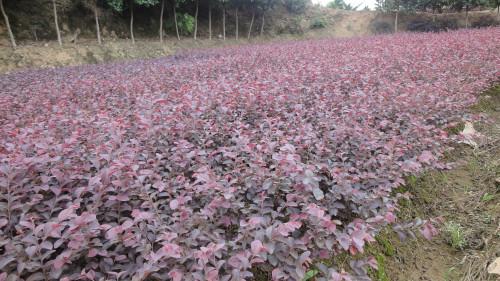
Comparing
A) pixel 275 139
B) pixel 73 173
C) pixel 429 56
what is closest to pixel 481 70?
pixel 429 56

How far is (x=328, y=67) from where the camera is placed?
258 inches

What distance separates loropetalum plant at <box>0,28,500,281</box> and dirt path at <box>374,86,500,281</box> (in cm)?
46

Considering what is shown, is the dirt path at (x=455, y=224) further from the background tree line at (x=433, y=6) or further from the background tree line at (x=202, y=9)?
the background tree line at (x=433, y=6)

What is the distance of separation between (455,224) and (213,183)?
237 centimetres

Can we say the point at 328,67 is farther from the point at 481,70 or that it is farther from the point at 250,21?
the point at 250,21

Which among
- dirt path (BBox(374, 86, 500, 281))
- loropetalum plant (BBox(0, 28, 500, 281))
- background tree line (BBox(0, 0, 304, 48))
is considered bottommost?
dirt path (BBox(374, 86, 500, 281))

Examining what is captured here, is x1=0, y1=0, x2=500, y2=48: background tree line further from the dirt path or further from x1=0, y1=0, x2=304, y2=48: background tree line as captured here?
the dirt path

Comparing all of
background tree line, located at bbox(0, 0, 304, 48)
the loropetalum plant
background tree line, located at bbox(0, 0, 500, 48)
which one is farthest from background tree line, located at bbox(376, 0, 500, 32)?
the loropetalum plant

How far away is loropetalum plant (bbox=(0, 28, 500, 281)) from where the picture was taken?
1.80 m

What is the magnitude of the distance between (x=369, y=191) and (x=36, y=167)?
2.34 metres

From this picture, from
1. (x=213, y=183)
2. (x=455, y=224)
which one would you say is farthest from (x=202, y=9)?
(x=213, y=183)

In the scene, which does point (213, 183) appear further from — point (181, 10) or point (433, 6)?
point (433, 6)

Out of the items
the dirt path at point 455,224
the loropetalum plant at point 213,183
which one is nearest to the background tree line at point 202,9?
the loropetalum plant at point 213,183

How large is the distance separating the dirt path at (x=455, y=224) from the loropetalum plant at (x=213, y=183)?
1.51ft
